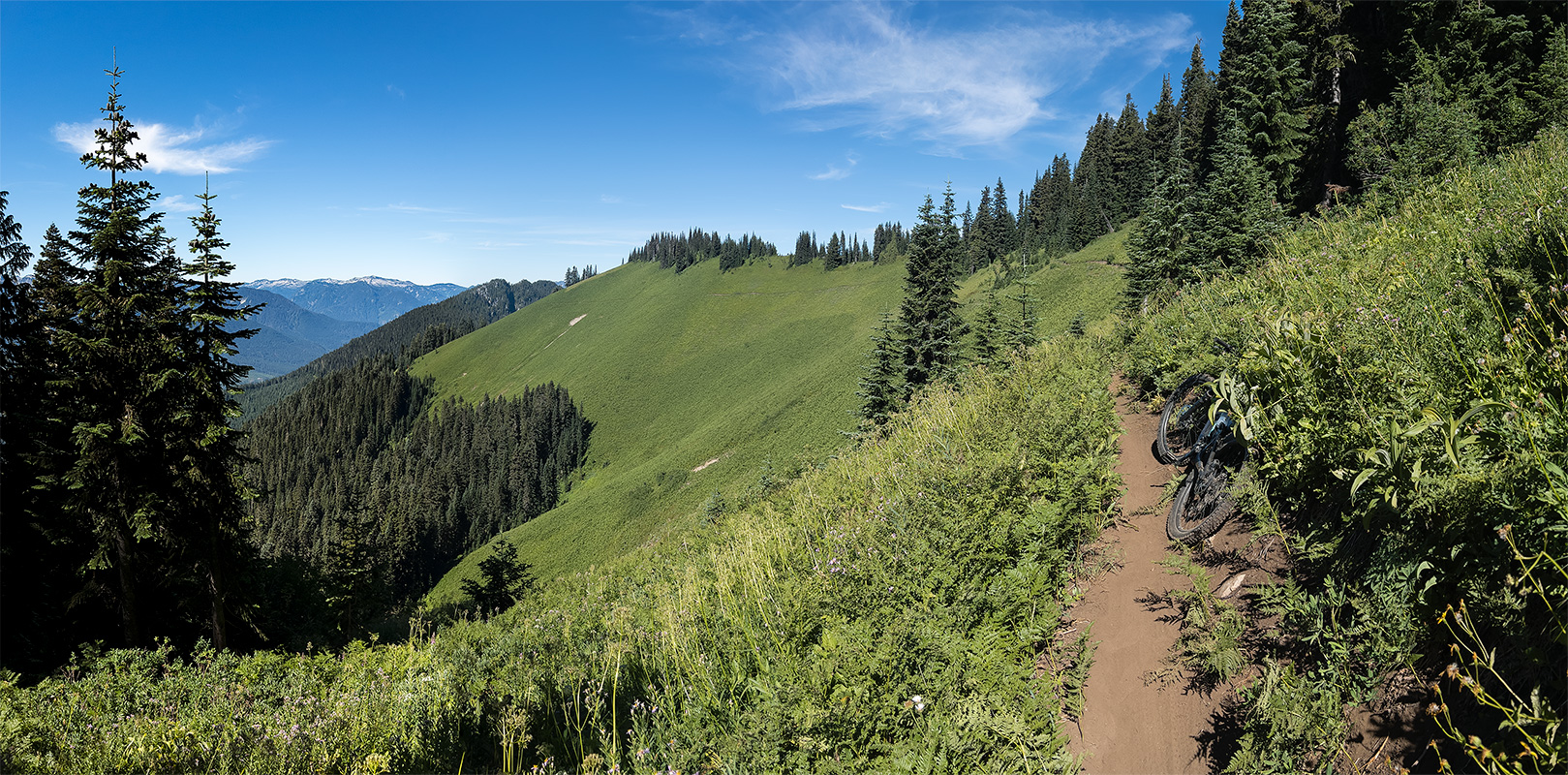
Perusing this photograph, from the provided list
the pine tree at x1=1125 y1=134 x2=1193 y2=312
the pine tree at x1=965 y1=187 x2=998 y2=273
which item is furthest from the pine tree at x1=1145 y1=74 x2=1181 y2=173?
the pine tree at x1=1125 y1=134 x2=1193 y2=312

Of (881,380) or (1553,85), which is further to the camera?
(881,380)

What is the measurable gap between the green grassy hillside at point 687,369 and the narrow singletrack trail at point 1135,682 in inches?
656

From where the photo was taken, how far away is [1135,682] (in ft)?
13.7

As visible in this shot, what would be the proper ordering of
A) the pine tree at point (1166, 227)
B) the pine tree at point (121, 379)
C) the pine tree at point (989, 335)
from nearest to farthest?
the pine tree at point (121, 379), the pine tree at point (1166, 227), the pine tree at point (989, 335)

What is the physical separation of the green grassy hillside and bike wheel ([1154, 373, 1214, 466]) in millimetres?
15037

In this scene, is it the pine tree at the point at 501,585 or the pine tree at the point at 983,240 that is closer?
the pine tree at the point at 501,585

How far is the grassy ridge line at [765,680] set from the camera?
379cm

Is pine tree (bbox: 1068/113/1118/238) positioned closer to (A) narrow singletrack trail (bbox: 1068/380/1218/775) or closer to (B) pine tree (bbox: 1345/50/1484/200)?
(B) pine tree (bbox: 1345/50/1484/200)

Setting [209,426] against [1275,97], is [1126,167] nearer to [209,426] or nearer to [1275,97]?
[1275,97]

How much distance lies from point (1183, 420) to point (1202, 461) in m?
1.46

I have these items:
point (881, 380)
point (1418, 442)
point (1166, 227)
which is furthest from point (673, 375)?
point (1418, 442)

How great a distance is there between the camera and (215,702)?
5.15 m

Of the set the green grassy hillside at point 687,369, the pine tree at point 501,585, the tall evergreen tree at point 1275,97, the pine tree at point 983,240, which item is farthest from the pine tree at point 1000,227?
the pine tree at point 501,585

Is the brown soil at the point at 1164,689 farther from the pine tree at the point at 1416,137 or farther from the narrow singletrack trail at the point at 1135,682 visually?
the pine tree at the point at 1416,137
